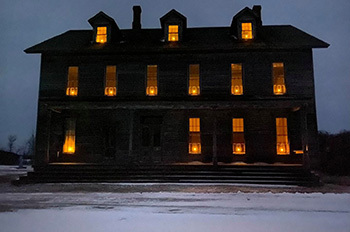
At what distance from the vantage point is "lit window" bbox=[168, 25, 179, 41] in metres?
17.3

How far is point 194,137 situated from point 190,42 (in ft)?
17.8

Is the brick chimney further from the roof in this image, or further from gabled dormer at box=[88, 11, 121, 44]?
gabled dormer at box=[88, 11, 121, 44]

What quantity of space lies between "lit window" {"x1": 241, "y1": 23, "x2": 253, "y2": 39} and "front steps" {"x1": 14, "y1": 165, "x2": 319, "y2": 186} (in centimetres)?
761

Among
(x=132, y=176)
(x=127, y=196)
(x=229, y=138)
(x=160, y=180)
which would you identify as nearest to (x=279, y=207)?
(x=127, y=196)

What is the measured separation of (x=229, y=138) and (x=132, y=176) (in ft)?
18.8

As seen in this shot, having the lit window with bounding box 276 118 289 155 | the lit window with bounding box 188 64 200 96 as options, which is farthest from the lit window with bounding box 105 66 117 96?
the lit window with bounding box 276 118 289 155

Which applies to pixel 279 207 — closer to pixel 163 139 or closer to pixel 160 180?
pixel 160 180

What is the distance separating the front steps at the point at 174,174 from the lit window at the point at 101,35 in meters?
7.64

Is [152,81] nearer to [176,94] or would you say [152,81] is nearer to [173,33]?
[176,94]

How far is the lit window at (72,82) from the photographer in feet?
55.5

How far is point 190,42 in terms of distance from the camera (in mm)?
17094

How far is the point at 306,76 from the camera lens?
15.9 metres

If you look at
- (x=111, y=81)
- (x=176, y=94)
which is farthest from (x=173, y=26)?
(x=111, y=81)

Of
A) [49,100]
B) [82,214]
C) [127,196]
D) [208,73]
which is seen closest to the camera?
[82,214]
